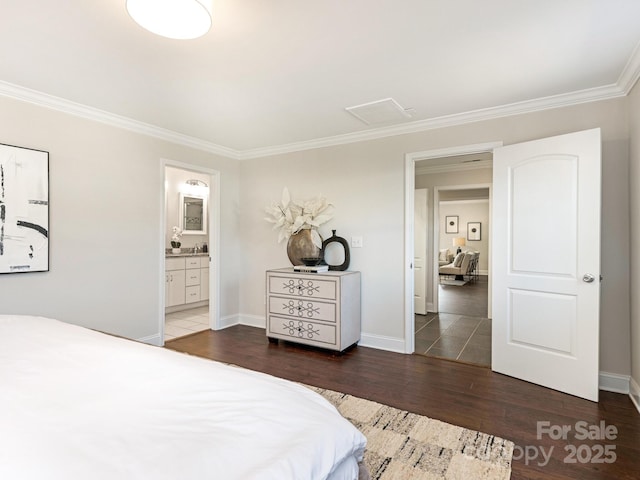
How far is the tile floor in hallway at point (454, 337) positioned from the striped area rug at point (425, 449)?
1.45 meters

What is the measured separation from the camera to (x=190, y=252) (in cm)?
617

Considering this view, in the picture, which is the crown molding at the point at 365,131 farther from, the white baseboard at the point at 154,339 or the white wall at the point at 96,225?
the white baseboard at the point at 154,339

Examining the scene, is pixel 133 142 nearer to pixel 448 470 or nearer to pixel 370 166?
pixel 370 166

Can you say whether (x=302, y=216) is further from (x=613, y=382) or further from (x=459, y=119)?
(x=613, y=382)

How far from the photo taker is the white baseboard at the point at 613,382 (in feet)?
8.87

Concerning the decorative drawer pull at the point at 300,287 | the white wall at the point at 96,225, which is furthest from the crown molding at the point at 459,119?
the decorative drawer pull at the point at 300,287

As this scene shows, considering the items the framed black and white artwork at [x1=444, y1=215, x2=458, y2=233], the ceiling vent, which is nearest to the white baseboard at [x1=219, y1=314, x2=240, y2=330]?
the ceiling vent

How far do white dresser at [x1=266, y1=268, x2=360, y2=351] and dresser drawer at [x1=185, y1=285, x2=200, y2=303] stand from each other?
85.7 inches

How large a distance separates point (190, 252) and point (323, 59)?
15.5 feet

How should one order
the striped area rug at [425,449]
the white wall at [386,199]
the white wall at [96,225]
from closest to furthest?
the striped area rug at [425,449]
the white wall at [386,199]
the white wall at [96,225]

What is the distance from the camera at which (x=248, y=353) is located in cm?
364

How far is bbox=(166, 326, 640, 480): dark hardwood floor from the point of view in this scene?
189 centimetres

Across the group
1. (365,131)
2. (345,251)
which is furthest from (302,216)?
(365,131)

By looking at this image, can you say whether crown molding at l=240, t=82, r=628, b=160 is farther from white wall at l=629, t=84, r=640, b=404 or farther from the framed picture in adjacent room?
the framed picture in adjacent room
